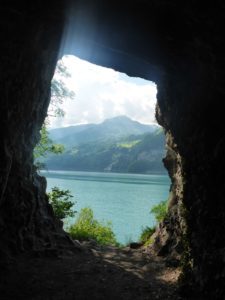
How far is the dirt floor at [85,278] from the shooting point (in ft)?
36.7

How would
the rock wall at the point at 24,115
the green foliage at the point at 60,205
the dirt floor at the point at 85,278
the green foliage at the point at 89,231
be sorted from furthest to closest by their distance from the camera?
the green foliage at the point at 60,205 < the green foliage at the point at 89,231 < the rock wall at the point at 24,115 < the dirt floor at the point at 85,278

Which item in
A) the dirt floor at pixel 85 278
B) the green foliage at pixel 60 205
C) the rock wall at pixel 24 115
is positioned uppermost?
the rock wall at pixel 24 115

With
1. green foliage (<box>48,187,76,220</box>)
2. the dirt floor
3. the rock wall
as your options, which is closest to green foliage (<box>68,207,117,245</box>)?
green foliage (<box>48,187,76,220</box>)

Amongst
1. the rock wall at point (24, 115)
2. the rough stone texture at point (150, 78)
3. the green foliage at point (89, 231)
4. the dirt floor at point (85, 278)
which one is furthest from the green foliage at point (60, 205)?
the dirt floor at point (85, 278)

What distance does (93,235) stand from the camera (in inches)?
1012

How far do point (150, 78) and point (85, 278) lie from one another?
1029 cm

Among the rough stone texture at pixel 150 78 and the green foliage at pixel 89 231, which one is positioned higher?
the rough stone texture at pixel 150 78

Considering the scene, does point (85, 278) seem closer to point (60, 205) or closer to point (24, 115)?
point (24, 115)

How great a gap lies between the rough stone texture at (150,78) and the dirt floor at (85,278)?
1.40m

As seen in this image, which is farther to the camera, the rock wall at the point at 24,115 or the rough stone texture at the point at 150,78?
the rock wall at the point at 24,115

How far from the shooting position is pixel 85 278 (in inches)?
512

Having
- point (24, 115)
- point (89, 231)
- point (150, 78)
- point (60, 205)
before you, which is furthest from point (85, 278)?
point (89, 231)

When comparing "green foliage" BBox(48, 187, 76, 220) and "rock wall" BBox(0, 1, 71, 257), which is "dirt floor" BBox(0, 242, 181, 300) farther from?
"green foliage" BBox(48, 187, 76, 220)

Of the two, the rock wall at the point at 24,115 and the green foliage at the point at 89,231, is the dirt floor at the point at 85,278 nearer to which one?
the rock wall at the point at 24,115
